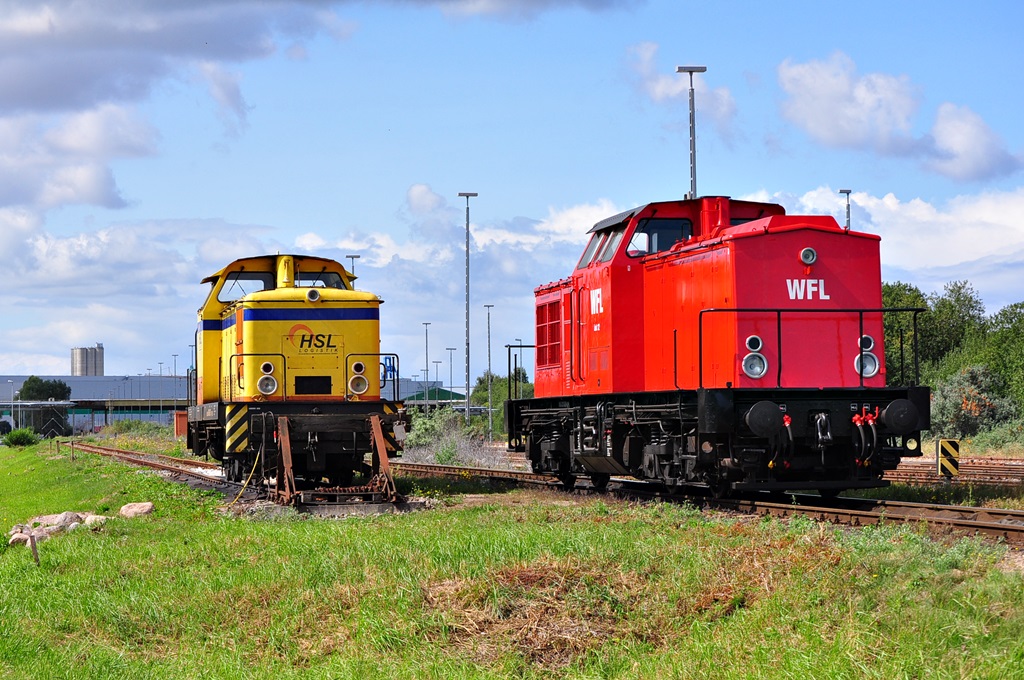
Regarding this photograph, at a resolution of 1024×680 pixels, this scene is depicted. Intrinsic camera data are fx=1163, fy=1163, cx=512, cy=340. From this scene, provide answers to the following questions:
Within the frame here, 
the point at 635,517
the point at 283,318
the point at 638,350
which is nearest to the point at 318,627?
the point at 635,517

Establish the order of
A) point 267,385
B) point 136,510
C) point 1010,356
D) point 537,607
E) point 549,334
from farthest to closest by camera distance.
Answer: point 1010,356 < point 549,334 < point 267,385 < point 136,510 < point 537,607

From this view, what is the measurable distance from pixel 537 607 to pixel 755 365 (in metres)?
6.61

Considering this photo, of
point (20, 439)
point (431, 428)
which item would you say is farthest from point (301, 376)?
point (20, 439)

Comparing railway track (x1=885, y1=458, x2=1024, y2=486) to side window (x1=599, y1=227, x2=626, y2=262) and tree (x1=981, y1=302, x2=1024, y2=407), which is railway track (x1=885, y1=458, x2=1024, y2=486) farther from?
tree (x1=981, y1=302, x2=1024, y2=407)

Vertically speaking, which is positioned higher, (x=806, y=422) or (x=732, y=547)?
(x=806, y=422)

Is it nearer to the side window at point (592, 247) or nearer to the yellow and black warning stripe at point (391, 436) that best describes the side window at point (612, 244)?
the side window at point (592, 247)

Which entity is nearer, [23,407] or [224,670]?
[224,670]

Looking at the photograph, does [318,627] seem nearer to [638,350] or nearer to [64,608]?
[64,608]

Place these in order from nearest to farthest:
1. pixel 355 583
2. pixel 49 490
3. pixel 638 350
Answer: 1. pixel 355 583
2. pixel 638 350
3. pixel 49 490

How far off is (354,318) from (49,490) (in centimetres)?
1147

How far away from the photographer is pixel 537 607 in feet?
26.5

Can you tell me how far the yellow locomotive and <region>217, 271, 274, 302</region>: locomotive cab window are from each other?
0.02 meters

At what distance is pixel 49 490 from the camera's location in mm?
25641

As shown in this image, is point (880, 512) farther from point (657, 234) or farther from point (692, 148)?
point (692, 148)
